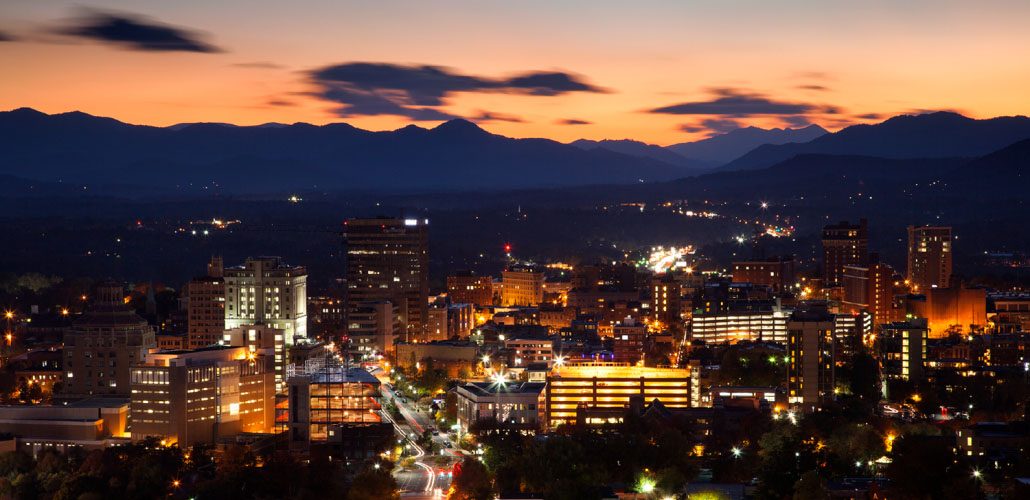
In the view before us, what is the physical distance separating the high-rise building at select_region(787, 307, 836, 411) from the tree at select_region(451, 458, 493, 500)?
14394 mm

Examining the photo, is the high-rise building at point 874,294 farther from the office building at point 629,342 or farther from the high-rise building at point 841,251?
the office building at point 629,342

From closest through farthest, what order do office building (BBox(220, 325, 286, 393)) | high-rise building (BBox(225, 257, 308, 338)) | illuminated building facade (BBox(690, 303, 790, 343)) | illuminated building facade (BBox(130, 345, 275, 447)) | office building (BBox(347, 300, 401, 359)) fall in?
1. illuminated building facade (BBox(130, 345, 275, 447))
2. office building (BBox(220, 325, 286, 393))
3. high-rise building (BBox(225, 257, 308, 338))
4. office building (BBox(347, 300, 401, 359))
5. illuminated building facade (BBox(690, 303, 790, 343))

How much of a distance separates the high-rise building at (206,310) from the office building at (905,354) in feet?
82.3

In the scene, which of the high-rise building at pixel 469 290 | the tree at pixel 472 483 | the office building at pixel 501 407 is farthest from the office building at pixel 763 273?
the tree at pixel 472 483

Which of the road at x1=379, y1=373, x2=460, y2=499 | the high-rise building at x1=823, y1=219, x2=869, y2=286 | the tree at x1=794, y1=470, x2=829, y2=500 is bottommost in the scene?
the road at x1=379, y1=373, x2=460, y2=499

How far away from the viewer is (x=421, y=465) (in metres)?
40.2

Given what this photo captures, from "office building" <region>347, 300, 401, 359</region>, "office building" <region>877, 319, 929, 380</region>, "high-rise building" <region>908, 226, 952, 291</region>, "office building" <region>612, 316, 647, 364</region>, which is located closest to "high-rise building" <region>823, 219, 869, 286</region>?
"high-rise building" <region>908, 226, 952, 291</region>

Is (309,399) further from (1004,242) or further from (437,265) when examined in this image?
(1004,242)

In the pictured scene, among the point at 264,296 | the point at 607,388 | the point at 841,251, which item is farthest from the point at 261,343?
the point at 841,251

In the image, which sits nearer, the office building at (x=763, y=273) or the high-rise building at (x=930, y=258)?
the high-rise building at (x=930, y=258)

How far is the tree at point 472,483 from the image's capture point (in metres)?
34.9

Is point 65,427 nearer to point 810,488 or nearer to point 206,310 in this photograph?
point 206,310

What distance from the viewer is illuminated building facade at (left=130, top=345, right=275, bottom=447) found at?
42.3 m

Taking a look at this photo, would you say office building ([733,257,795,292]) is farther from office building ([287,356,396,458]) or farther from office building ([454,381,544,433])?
office building ([287,356,396,458])
